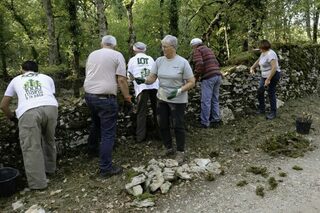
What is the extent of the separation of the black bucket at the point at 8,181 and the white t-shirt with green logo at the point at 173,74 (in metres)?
2.36

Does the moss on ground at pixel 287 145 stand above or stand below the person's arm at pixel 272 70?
below

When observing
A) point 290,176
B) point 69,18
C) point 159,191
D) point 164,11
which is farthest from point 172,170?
point 164,11

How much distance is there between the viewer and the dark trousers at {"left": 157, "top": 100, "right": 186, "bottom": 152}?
17.2ft

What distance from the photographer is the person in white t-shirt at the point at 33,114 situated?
14.8 feet

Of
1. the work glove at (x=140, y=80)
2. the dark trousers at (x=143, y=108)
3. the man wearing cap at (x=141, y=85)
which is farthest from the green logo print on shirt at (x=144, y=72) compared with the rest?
the work glove at (x=140, y=80)

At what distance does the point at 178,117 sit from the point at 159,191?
4.06ft

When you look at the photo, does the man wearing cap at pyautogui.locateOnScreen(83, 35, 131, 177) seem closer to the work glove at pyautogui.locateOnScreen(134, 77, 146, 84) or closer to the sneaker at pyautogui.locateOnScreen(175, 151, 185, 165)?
the work glove at pyautogui.locateOnScreen(134, 77, 146, 84)

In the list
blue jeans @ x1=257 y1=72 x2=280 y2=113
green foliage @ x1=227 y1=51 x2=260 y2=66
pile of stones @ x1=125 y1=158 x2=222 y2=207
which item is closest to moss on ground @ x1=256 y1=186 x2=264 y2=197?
pile of stones @ x1=125 y1=158 x2=222 y2=207

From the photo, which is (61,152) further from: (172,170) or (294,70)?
(294,70)

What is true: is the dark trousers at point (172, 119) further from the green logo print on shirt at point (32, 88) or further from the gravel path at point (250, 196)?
the green logo print on shirt at point (32, 88)

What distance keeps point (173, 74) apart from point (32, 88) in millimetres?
1985

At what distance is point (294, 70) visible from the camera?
9.59 m

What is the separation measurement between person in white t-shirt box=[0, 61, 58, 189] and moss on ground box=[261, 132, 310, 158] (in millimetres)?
3570

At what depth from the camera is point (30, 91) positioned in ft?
15.1
